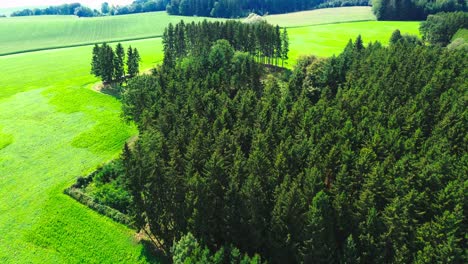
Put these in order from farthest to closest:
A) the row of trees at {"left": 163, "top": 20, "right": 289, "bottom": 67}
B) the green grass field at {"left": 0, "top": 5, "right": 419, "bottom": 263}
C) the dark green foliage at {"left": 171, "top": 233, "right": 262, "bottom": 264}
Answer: the row of trees at {"left": 163, "top": 20, "right": 289, "bottom": 67} → the green grass field at {"left": 0, "top": 5, "right": 419, "bottom": 263} → the dark green foliage at {"left": 171, "top": 233, "right": 262, "bottom": 264}

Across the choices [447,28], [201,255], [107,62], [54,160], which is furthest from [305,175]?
[447,28]

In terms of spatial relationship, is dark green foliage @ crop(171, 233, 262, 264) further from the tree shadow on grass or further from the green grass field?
the green grass field

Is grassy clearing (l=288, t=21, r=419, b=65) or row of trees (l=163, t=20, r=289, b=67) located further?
grassy clearing (l=288, t=21, r=419, b=65)

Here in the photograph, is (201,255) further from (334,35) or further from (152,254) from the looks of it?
(334,35)

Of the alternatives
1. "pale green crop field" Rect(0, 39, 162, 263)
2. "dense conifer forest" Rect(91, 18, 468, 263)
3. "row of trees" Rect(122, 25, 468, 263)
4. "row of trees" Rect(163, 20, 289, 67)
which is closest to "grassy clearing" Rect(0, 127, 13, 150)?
"pale green crop field" Rect(0, 39, 162, 263)

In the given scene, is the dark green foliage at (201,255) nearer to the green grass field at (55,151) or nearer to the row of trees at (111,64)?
the green grass field at (55,151)

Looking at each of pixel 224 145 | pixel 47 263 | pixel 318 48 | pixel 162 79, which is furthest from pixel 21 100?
pixel 318 48
